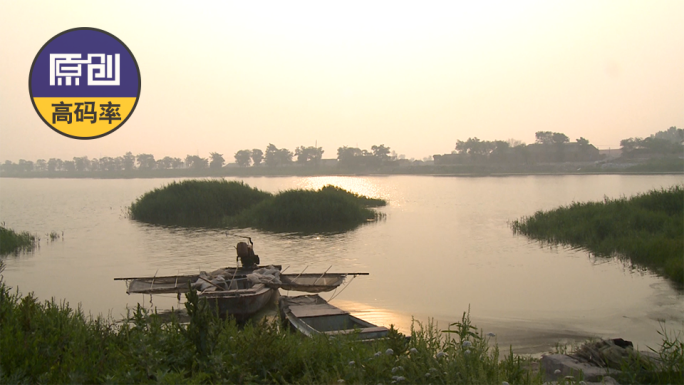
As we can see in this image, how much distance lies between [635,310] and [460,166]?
387 ft

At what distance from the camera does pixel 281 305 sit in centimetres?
1055

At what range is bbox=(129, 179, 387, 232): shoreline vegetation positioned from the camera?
30266 mm

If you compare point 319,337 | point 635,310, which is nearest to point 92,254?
point 319,337

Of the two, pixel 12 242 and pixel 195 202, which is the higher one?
pixel 195 202

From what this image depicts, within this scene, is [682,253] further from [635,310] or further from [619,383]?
[619,383]

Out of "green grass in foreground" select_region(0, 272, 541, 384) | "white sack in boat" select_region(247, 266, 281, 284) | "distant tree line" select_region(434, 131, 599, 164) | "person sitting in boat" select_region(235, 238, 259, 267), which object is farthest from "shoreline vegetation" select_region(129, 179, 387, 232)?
"distant tree line" select_region(434, 131, 599, 164)

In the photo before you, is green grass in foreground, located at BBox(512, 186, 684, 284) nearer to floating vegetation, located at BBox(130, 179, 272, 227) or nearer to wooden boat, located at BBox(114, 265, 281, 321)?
wooden boat, located at BBox(114, 265, 281, 321)

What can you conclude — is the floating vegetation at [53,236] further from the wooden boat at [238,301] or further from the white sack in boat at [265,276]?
the wooden boat at [238,301]

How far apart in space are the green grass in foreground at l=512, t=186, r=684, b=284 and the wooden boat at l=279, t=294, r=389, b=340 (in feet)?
34.0

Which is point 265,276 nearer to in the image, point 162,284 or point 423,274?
point 162,284

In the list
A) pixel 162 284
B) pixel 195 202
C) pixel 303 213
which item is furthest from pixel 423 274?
pixel 195 202

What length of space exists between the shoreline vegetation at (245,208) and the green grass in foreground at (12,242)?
358 inches

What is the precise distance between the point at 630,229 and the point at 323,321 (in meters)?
15.3

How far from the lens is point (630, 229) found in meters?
19.9
